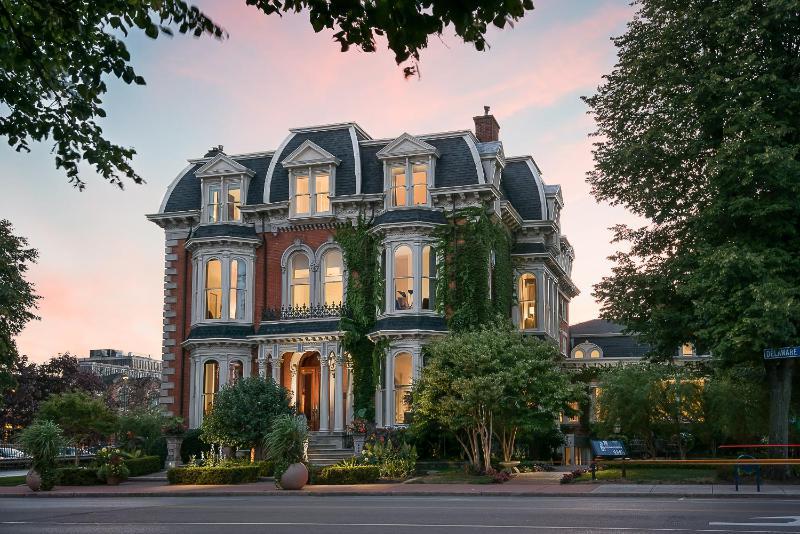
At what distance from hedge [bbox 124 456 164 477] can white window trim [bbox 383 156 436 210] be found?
44.6 ft

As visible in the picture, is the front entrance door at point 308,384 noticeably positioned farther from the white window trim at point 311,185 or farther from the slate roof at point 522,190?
the slate roof at point 522,190

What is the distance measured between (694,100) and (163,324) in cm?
2593

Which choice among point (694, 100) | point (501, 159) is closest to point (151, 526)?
point (694, 100)

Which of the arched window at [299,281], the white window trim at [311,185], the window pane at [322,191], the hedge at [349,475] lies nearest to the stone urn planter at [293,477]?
the hedge at [349,475]

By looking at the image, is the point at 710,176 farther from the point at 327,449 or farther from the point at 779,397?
the point at 327,449

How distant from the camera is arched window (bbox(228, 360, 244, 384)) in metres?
41.3

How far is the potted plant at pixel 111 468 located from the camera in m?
33.9

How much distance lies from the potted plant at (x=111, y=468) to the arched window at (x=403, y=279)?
38.8ft

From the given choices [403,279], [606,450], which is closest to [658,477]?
[606,450]

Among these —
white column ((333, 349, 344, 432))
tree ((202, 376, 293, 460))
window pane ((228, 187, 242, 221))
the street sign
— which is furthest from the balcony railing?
the street sign

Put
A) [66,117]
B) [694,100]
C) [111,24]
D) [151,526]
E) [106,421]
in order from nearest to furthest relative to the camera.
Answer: [111,24], [66,117], [151,526], [694,100], [106,421]

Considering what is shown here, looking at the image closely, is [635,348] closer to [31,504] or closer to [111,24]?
[31,504]

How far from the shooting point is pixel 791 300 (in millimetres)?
24547

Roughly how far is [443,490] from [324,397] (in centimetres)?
1369
